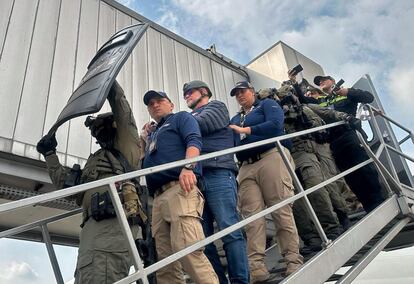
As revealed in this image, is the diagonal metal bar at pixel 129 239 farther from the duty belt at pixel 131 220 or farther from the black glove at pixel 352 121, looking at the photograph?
the black glove at pixel 352 121

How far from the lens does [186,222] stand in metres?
1.96

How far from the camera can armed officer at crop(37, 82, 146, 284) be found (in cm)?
190

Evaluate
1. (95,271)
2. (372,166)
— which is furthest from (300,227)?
(95,271)

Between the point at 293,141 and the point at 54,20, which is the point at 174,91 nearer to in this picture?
the point at 54,20

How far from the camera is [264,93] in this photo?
3361mm

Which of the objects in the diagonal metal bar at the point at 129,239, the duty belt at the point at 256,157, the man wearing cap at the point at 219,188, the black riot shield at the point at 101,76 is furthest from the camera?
the duty belt at the point at 256,157

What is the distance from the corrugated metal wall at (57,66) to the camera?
3445 millimetres

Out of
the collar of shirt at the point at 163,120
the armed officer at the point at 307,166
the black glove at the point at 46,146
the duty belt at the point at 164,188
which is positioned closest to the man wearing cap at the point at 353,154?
the armed officer at the point at 307,166

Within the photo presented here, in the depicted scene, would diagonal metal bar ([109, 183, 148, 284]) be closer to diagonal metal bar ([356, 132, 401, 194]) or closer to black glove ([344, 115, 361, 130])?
diagonal metal bar ([356, 132, 401, 194])

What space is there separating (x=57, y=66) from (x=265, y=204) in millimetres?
2853

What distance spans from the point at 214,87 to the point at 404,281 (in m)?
4.90

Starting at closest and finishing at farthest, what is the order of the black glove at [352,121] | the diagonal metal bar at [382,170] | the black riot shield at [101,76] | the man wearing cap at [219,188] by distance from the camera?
the black riot shield at [101,76] < the man wearing cap at [219,188] < the diagonal metal bar at [382,170] < the black glove at [352,121]

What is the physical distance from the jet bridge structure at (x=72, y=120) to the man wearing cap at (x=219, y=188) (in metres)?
0.27

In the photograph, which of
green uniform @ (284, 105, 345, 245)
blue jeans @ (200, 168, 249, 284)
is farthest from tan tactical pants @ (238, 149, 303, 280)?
green uniform @ (284, 105, 345, 245)
